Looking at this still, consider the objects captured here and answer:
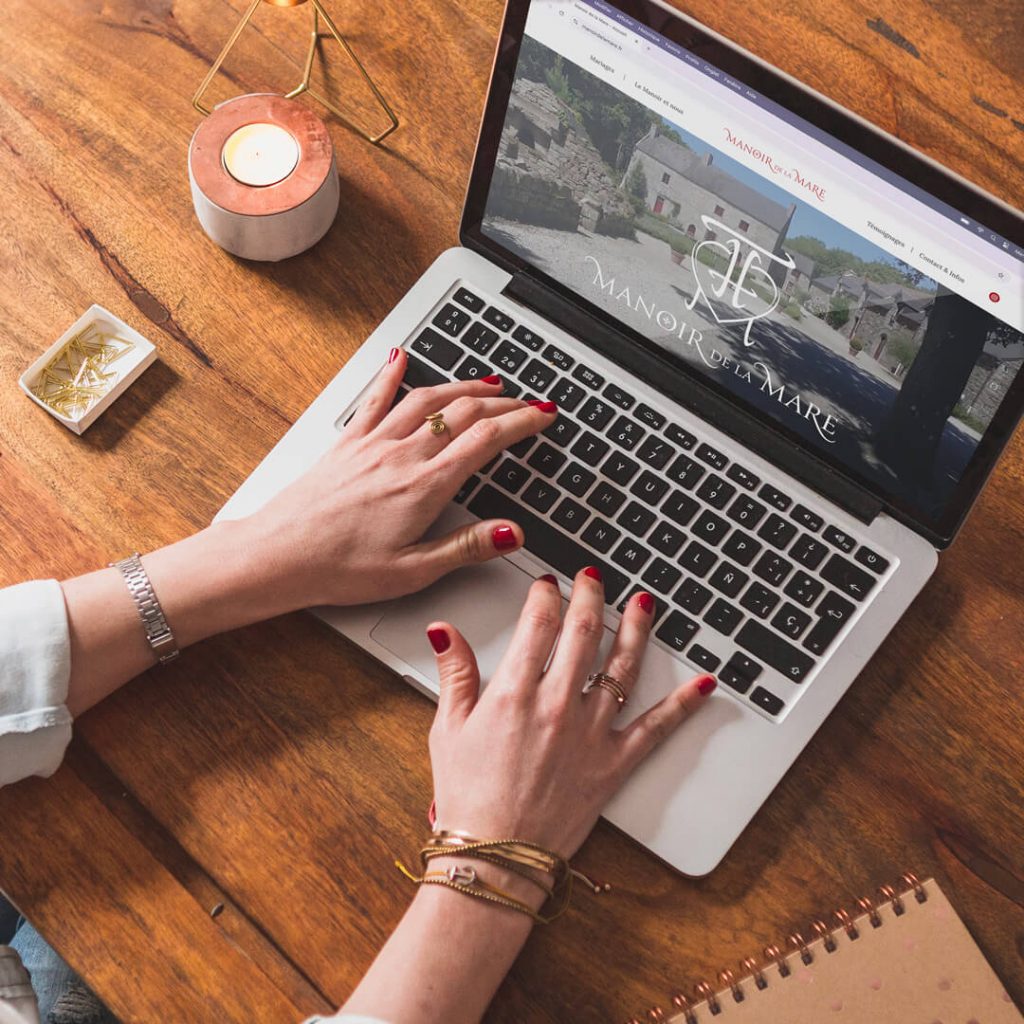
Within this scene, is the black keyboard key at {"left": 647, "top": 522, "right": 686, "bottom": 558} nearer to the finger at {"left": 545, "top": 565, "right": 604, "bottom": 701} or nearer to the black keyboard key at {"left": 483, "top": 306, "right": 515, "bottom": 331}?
the finger at {"left": 545, "top": 565, "right": 604, "bottom": 701}

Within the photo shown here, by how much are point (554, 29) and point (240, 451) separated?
0.41 metres

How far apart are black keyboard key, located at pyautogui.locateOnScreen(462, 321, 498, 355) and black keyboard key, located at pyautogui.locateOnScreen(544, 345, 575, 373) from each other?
0.05 metres

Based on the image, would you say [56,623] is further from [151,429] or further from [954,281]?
[954,281]

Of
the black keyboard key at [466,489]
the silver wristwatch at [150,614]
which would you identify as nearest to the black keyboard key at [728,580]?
the black keyboard key at [466,489]

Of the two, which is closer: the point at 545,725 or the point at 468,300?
the point at 545,725

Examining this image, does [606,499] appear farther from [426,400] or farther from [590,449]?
[426,400]

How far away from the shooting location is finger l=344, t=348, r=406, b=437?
0.92 m

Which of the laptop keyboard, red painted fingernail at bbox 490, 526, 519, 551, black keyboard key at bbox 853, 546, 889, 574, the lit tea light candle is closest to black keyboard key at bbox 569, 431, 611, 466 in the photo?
the laptop keyboard

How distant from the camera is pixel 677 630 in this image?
88 cm

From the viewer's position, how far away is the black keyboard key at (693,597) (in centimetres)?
88

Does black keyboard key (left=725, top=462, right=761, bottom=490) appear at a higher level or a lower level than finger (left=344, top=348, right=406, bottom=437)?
higher

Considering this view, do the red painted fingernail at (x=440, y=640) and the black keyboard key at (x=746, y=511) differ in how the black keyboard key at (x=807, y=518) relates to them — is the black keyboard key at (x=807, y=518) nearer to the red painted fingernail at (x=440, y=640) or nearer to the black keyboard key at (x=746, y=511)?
the black keyboard key at (x=746, y=511)

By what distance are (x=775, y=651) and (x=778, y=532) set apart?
96 mm

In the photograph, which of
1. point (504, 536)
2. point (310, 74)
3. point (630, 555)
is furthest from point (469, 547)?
point (310, 74)
